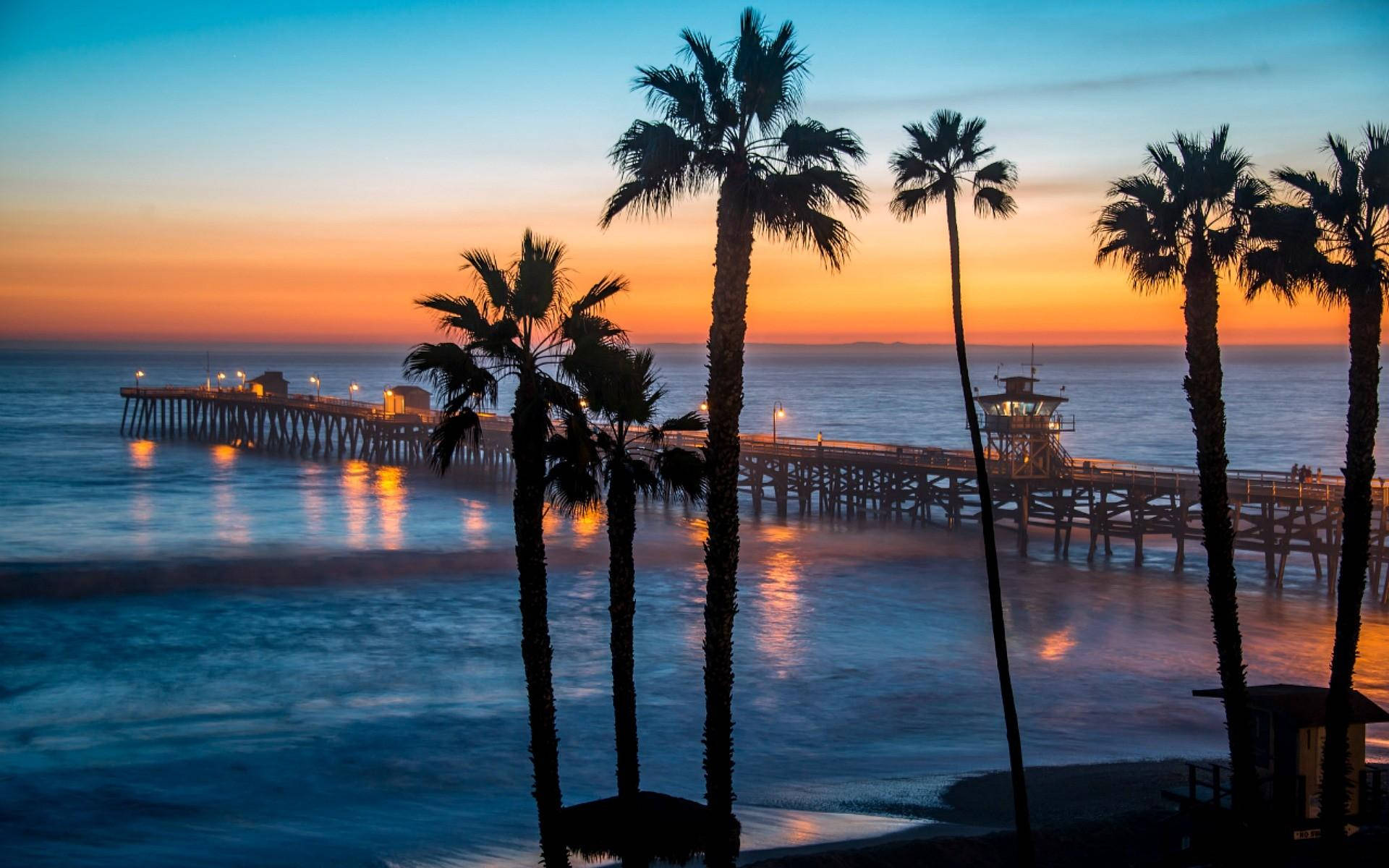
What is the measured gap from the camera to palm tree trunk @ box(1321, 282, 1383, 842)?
44.4ft

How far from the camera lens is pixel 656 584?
3603 centimetres

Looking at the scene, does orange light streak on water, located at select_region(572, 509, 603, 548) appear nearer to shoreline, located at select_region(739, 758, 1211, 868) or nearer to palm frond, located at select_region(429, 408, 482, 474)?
shoreline, located at select_region(739, 758, 1211, 868)

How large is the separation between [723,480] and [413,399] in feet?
238

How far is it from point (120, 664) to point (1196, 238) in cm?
2280

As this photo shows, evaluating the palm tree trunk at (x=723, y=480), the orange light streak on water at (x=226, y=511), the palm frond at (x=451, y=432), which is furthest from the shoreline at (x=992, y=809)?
the orange light streak on water at (x=226, y=511)

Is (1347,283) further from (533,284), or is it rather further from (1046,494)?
(1046,494)

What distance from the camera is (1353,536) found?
1367cm

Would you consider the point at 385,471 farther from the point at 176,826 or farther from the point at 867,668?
the point at 176,826

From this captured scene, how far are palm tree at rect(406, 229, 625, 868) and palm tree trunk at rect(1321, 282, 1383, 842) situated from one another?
803cm

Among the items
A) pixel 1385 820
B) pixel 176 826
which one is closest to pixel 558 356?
pixel 176 826

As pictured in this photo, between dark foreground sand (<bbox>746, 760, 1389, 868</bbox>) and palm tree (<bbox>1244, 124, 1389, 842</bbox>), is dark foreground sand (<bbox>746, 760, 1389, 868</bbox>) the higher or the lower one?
the lower one

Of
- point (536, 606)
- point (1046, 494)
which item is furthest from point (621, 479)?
point (1046, 494)

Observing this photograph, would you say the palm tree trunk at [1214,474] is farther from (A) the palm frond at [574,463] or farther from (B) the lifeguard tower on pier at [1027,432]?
(B) the lifeguard tower on pier at [1027,432]

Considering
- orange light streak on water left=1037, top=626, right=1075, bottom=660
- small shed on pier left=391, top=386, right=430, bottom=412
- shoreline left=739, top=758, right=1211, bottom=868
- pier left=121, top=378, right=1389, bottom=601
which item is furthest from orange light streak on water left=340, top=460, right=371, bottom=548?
shoreline left=739, top=758, right=1211, bottom=868
